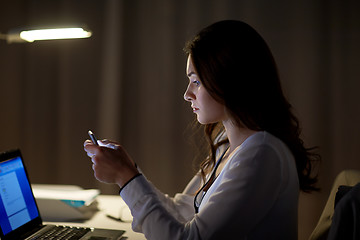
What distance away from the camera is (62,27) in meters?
1.29

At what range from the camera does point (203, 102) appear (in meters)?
0.96

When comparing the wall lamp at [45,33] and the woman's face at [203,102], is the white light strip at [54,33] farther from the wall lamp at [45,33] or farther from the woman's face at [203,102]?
the woman's face at [203,102]

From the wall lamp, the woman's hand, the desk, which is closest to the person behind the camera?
the woman's hand

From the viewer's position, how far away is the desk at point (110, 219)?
1.14 metres

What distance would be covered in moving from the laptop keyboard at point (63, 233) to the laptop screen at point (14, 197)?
0.07 metres

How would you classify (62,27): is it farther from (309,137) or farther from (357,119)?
(357,119)

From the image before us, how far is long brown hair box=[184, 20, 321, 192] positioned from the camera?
2.90 feet

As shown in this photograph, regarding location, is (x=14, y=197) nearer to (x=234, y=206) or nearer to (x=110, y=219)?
(x=110, y=219)

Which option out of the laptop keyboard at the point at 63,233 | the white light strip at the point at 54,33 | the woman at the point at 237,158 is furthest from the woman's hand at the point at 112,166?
the white light strip at the point at 54,33

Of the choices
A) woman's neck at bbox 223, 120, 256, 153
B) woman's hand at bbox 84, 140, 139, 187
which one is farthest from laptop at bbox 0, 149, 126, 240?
woman's neck at bbox 223, 120, 256, 153

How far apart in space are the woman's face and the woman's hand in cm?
24

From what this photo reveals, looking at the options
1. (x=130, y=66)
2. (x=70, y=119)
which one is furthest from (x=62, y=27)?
(x=70, y=119)

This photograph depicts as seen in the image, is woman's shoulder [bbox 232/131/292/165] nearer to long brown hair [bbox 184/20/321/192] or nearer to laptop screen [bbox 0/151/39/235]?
long brown hair [bbox 184/20/321/192]

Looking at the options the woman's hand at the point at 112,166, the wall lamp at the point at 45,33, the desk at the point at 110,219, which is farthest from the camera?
the wall lamp at the point at 45,33
